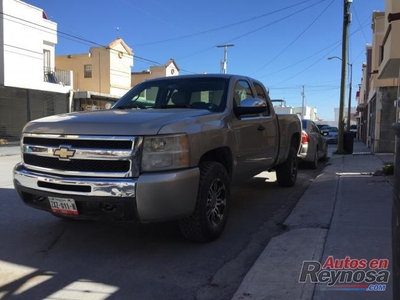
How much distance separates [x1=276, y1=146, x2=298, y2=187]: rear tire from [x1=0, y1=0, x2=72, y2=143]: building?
637 inches

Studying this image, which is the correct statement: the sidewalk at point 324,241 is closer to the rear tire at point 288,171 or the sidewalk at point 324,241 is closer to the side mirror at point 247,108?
the rear tire at point 288,171

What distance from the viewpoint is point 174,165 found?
3.90 metres

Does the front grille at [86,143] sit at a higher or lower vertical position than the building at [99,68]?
lower

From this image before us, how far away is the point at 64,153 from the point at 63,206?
529 mm

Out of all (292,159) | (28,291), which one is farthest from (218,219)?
(292,159)

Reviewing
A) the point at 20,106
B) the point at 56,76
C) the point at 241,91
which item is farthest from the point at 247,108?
the point at 56,76

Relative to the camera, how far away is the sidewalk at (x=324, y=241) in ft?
10.7

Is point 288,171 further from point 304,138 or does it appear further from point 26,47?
point 26,47

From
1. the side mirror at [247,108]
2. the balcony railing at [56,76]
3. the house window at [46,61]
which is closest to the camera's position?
the side mirror at [247,108]

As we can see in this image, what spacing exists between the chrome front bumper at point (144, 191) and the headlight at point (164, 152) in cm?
8

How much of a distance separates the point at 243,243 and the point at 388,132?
14.4m

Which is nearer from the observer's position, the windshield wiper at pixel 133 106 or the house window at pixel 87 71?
the windshield wiper at pixel 133 106

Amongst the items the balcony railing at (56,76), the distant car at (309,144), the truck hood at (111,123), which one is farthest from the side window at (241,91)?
the balcony railing at (56,76)

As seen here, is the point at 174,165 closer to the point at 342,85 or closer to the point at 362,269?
the point at 362,269
